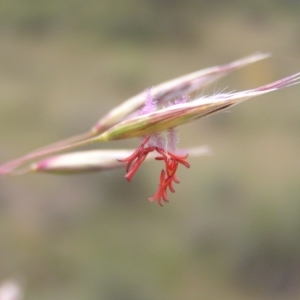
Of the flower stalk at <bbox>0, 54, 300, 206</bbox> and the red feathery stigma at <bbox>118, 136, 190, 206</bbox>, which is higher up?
the flower stalk at <bbox>0, 54, 300, 206</bbox>

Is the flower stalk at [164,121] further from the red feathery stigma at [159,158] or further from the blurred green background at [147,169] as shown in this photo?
the blurred green background at [147,169]

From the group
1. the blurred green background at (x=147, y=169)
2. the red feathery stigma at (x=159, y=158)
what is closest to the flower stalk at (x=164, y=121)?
the red feathery stigma at (x=159, y=158)

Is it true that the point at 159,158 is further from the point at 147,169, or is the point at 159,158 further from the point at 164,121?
the point at 147,169

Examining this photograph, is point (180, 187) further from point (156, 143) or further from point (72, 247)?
point (156, 143)

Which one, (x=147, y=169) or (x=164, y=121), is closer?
(x=164, y=121)

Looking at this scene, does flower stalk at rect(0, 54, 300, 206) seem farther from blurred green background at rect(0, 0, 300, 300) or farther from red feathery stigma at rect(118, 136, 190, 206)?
blurred green background at rect(0, 0, 300, 300)

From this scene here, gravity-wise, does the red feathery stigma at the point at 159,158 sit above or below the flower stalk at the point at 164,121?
below

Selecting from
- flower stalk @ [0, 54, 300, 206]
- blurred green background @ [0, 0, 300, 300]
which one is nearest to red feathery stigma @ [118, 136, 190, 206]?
flower stalk @ [0, 54, 300, 206]

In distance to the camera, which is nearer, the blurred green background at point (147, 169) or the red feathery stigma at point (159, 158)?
the red feathery stigma at point (159, 158)

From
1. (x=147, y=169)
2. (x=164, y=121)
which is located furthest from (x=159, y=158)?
(x=147, y=169)
